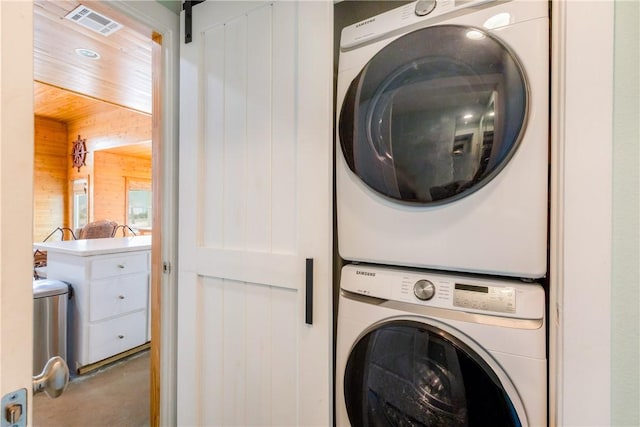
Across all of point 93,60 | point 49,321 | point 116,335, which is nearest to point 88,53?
point 93,60

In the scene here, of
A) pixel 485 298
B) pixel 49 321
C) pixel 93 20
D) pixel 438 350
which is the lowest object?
pixel 49 321

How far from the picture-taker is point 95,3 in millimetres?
1199

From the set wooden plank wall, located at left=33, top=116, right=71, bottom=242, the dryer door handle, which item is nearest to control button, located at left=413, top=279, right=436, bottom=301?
the dryer door handle

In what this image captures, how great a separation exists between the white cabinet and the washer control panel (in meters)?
2.26

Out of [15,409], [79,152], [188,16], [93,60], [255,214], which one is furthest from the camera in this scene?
[79,152]

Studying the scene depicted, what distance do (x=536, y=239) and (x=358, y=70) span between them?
72 centimetres

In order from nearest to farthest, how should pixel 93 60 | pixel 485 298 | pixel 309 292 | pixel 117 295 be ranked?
pixel 485 298 < pixel 309 292 < pixel 117 295 < pixel 93 60

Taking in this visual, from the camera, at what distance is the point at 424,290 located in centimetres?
88

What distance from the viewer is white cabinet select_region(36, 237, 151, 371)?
2.32 meters

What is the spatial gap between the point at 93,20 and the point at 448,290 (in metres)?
2.74

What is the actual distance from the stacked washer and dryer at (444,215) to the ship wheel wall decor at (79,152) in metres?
6.96

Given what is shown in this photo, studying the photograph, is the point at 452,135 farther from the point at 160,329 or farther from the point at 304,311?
the point at 160,329

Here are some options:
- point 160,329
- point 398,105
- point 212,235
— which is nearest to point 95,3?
point 212,235

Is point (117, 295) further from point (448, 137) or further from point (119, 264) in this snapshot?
point (448, 137)
